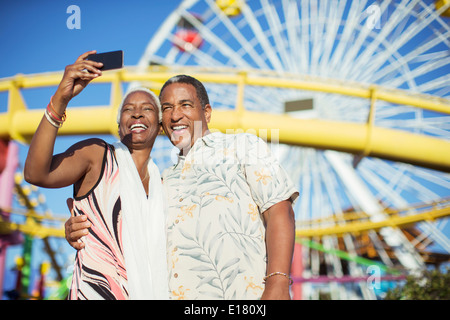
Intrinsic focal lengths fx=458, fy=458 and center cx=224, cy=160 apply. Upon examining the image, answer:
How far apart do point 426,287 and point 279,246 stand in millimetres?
5511

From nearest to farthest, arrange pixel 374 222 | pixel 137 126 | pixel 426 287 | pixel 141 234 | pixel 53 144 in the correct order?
pixel 53 144 < pixel 141 234 < pixel 137 126 < pixel 426 287 < pixel 374 222

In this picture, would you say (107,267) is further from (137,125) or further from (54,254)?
(54,254)

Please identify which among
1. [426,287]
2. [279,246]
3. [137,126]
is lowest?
[426,287]

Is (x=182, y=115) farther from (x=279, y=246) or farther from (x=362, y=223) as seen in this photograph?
(x=362, y=223)

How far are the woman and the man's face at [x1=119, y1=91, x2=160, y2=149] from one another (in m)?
0.09

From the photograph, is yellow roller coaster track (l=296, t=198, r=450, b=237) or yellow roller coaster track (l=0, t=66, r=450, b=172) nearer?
yellow roller coaster track (l=0, t=66, r=450, b=172)

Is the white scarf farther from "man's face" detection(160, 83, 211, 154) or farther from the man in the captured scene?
"man's face" detection(160, 83, 211, 154)

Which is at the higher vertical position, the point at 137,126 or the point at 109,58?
the point at 109,58

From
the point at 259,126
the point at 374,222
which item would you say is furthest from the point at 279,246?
the point at 374,222

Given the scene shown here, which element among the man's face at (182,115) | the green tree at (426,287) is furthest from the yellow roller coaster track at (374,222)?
the man's face at (182,115)

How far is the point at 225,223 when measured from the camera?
5.33 feet

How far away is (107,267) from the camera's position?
154 cm

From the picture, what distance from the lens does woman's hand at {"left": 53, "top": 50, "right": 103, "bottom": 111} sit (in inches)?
59.3

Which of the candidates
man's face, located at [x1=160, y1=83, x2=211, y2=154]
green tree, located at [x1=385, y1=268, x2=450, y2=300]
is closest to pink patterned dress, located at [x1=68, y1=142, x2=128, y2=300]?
man's face, located at [x1=160, y1=83, x2=211, y2=154]
